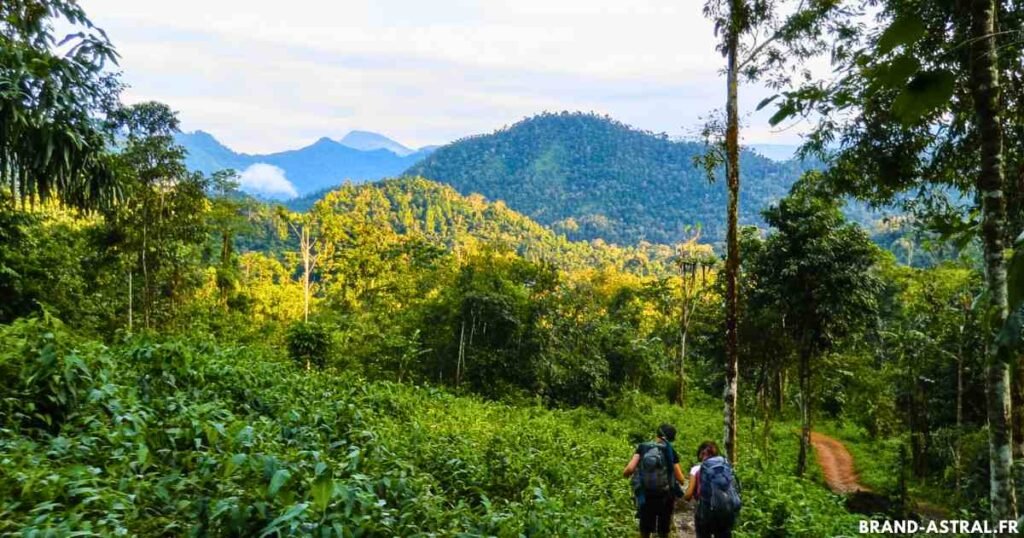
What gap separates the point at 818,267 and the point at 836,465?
9682 mm

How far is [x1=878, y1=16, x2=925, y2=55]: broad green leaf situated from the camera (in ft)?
2.55

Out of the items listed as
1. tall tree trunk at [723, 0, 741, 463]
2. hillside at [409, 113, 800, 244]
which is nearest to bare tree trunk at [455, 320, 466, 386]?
tall tree trunk at [723, 0, 741, 463]

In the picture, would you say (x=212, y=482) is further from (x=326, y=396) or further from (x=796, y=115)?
(x=326, y=396)

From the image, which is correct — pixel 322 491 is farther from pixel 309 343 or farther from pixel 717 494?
pixel 309 343

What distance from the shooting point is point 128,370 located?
6.20 metres

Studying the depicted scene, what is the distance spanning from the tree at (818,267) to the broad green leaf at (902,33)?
13.4 m

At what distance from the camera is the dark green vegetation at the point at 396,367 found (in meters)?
3.37

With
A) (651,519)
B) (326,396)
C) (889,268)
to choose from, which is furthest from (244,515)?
(889,268)

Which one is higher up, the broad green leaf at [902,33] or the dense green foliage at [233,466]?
the broad green leaf at [902,33]

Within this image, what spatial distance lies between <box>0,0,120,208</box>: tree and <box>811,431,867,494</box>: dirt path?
17182 mm

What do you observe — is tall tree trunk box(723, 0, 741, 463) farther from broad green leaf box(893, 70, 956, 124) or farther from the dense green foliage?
broad green leaf box(893, 70, 956, 124)

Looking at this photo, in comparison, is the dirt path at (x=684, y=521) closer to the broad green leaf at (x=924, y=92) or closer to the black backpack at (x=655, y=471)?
the black backpack at (x=655, y=471)

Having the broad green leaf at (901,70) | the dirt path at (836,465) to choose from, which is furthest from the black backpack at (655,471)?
the dirt path at (836,465)

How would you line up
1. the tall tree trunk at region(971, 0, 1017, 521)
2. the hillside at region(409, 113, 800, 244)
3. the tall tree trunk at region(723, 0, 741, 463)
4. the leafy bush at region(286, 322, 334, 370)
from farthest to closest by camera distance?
the hillside at region(409, 113, 800, 244) → the leafy bush at region(286, 322, 334, 370) → the tall tree trunk at region(723, 0, 741, 463) → the tall tree trunk at region(971, 0, 1017, 521)
